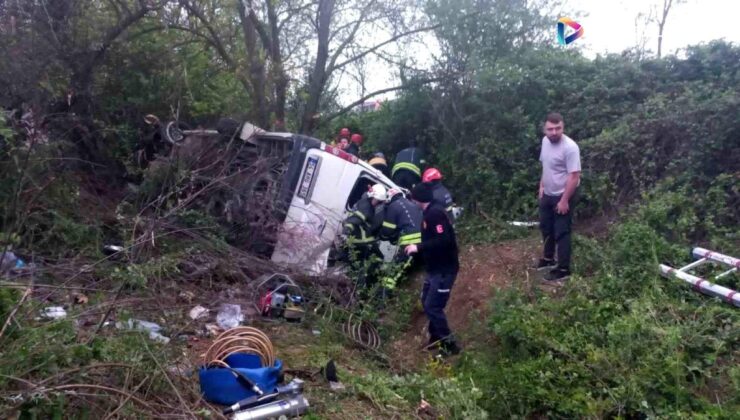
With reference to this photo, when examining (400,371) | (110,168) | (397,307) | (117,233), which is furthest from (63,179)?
(400,371)

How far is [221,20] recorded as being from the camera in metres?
11.1

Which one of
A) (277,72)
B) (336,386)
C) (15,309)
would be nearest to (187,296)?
(336,386)

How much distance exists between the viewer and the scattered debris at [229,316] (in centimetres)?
642

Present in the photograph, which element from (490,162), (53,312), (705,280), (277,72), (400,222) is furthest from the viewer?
(277,72)

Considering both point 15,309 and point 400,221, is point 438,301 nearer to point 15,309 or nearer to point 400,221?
point 400,221

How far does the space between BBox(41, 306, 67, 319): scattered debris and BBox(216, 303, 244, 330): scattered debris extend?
1.72 meters

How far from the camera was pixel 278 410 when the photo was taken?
444cm

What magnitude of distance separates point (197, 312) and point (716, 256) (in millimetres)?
4890

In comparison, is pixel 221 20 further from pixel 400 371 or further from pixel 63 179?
pixel 400 371

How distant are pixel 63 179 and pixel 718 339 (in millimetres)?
7017

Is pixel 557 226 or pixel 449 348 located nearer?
pixel 449 348

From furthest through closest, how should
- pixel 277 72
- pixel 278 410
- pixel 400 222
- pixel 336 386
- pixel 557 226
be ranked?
1. pixel 277 72
2. pixel 400 222
3. pixel 557 226
4. pixel 336 386
5. pixel 278 410

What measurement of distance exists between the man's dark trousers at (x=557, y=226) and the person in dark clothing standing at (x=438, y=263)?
129 centimetres

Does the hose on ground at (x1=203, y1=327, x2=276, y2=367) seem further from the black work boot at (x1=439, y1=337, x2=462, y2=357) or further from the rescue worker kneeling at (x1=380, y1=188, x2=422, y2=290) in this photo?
the rescue worker kneeling at (x1=380, y1=188, x2=422, y2=290)
